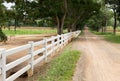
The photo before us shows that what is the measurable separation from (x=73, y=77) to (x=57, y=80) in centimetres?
84

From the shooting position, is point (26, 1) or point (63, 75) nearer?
point (63, 75)

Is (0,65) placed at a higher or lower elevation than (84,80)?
higher

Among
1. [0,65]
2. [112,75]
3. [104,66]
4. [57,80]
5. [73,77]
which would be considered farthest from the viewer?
[104,66]

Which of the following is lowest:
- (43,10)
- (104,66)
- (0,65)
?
(104,66)

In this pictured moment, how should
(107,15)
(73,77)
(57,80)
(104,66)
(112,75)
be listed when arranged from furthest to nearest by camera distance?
(107,15) < (104,66) < (112,75) < (73,77) < (57,80)

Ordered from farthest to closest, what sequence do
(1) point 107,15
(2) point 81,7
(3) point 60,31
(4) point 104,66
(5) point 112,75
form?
(1) point 107,15 → (2) point 81,7 → (3) point 60,31 → (4) point 104,66 → (5) point 112,75

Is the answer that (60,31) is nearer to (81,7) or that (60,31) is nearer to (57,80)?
(81,7)

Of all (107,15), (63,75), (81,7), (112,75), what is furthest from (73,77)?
(107,15)

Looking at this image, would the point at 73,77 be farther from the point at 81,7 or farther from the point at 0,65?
the point at 81,7

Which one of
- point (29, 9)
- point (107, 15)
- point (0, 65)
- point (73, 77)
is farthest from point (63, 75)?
point (107, 15)

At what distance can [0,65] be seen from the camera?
21.7 ft

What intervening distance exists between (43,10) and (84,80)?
24220 millimetres

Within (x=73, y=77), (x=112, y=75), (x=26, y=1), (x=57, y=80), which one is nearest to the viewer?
(x=57, y=80)

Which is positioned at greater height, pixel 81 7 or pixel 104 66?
pixel 81 7
